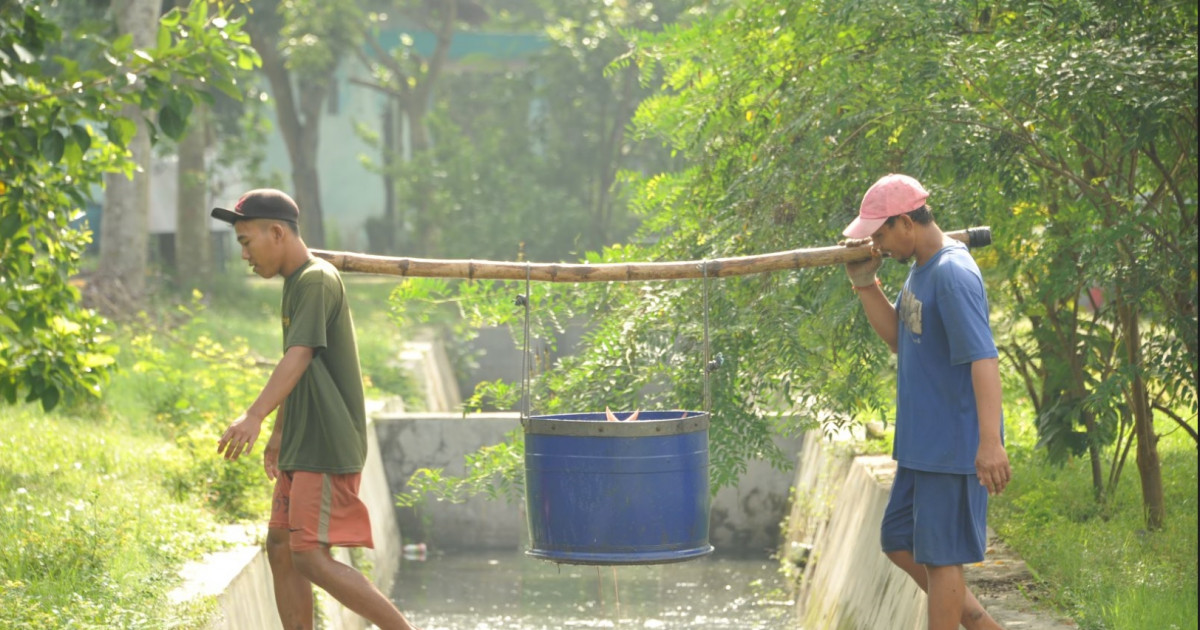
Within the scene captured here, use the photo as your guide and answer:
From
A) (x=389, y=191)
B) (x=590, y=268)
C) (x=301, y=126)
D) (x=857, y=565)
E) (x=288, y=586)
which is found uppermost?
(x=301, y=126)

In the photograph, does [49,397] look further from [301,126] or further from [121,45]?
[301,126]

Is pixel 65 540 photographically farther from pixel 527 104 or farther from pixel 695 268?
pixel 527 104

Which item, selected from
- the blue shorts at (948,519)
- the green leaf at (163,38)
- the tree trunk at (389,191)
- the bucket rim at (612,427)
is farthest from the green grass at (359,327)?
the tree trunk at (389,191)

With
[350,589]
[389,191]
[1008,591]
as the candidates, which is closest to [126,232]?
[350,589]

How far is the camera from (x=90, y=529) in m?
6.45

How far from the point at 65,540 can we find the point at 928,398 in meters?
Result: 3.76

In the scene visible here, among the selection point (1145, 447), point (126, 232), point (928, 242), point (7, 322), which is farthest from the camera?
point (126, 232)

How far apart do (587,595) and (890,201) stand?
6.39m

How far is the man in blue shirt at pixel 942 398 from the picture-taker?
4.66 metres

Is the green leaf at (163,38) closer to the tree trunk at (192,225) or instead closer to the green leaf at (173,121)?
the green leaf at (173,121)

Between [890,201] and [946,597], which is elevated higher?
[890,201]

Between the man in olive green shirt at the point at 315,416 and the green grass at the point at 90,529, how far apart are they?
0.70m

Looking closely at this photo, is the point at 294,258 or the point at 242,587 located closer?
the point at 294,258

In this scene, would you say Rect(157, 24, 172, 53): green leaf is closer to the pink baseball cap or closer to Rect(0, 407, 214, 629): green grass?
Rect(0, 407, 214, 629): green grass
